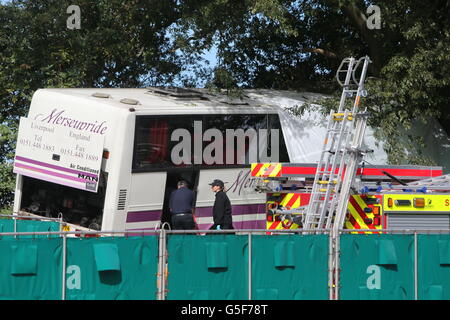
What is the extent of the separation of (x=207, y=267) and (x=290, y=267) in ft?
3.98

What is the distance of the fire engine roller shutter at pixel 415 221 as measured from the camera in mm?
15258

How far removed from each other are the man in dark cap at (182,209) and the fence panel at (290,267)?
197 inches

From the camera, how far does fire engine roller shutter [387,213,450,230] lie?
50.1 ft

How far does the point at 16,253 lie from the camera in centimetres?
1162

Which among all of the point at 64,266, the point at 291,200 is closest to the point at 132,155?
the point at 291,200

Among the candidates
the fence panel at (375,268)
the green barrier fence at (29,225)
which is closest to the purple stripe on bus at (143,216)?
the green barrier fence at (29,225)

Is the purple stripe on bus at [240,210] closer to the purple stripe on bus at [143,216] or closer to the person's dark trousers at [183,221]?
the purple stripe on bus at [143,216]

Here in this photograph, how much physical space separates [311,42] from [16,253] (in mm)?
15290

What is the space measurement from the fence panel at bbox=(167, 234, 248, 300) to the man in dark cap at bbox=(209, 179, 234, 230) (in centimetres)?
510

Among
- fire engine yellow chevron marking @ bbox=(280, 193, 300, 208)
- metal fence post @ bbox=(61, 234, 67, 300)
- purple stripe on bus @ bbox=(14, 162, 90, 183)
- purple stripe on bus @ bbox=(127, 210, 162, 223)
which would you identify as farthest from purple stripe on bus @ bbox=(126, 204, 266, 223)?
metal fence post @ bbox=(61, 234, 67, 300)

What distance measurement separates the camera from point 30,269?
38.3 feet

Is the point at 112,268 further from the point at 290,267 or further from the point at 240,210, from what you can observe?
the point at 240,210

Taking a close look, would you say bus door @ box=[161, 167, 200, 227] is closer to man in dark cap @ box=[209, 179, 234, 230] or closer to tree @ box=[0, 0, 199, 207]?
man in dark cap @ box=[209, 179, 234, 230]

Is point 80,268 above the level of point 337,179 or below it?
below
